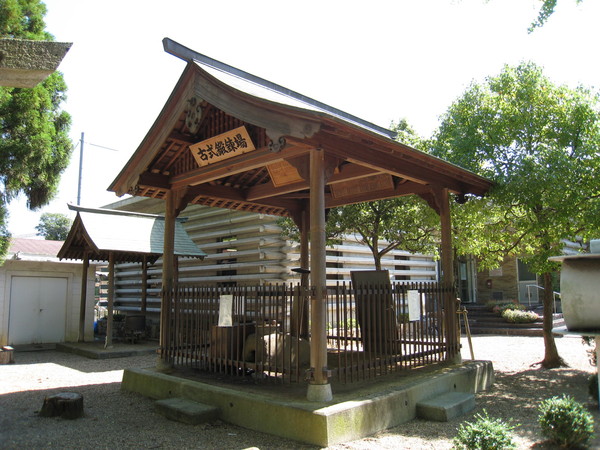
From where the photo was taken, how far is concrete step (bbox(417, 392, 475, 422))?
21.5 feet

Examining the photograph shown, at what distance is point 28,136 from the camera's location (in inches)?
530

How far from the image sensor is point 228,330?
25.5 ft

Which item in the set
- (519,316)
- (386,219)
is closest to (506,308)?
(519,316)

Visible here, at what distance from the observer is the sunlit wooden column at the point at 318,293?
607 centimetres

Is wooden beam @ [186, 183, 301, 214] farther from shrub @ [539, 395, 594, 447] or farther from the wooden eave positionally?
shrub @ [539, 395, 594, 447]

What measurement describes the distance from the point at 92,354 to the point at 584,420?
12.8m

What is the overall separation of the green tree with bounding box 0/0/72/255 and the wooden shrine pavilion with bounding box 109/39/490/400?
6.06 m

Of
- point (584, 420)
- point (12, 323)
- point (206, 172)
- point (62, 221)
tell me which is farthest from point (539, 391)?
point (62, 221)

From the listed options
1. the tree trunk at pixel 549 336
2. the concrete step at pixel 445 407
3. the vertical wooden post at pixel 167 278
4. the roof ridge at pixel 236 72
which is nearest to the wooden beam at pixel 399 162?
the roof ridge at pixel 236 72

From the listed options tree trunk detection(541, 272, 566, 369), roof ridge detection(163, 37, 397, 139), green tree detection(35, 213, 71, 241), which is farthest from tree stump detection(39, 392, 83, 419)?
green tree detection(35, 213, 71, 241)

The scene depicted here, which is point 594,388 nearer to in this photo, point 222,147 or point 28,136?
point 222,147

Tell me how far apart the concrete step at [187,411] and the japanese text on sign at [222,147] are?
3.83 metres

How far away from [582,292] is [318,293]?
327 centimetres

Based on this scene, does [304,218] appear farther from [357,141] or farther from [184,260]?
[184,260]
